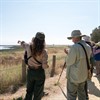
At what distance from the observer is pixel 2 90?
10320 millimetres

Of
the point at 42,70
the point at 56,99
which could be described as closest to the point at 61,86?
the point at 56,99

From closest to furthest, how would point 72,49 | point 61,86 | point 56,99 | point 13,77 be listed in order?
point 72,49 → point 56,99 → point 61,86 → point 13,77

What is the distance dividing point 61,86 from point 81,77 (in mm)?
4452

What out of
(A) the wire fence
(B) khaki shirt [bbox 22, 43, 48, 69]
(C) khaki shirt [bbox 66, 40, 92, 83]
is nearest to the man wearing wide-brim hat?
(C) khaki shirt [bbox 66, 40, 92, 83]

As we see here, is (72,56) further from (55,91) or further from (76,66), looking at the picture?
(55,91)

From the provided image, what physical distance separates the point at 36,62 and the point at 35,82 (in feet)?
1.93

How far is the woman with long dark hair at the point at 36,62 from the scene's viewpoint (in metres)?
5.84

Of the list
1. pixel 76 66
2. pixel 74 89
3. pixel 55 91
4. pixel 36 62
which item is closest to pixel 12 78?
pixel 55 91

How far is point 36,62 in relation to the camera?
598cm

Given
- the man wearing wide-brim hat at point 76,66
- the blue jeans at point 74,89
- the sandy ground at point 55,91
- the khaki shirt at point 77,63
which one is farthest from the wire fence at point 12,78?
the khaki shirt at point 77,63

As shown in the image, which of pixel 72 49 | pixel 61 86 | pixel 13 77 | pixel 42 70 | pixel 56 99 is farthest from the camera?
pixel 13 77

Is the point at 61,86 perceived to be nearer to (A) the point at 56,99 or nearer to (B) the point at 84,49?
(A) the point at 56,99

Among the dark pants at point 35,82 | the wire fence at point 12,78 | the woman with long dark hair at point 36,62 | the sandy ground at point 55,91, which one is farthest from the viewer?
the wire fence at point 12,78

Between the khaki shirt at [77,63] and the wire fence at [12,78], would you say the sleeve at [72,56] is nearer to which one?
the khaki shirt at [77,63]
